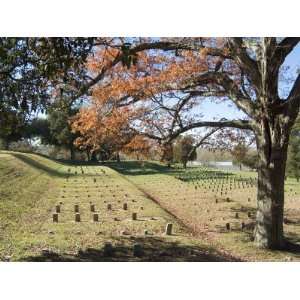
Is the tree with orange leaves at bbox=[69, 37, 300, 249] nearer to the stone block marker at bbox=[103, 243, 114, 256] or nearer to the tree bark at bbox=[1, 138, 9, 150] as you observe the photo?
the stone block marker at bbox=[103, 243, 114, 256]

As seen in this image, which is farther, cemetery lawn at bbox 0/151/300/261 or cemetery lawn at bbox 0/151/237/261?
cemetery lawn at bbox 0/151/300/261

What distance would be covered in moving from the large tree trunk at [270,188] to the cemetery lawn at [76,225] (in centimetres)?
73

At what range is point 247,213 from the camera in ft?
35.3

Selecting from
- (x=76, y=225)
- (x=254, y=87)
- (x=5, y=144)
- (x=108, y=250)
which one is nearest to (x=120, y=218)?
(x=76, y=225)

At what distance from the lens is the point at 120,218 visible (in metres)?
9.28

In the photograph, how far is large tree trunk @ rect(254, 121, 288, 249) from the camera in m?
6.66

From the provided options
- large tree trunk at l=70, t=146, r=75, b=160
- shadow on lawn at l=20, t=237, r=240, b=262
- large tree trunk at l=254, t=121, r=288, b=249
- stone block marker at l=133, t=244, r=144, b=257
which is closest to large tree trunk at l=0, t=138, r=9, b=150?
large tree trunk at l=70, t=146, r=75, b=160

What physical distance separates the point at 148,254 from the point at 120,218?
3.01 m

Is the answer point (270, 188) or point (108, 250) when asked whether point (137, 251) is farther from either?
point (270, 188)

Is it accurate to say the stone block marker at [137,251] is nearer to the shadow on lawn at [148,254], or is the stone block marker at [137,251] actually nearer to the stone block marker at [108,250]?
the shadow on lawn at [148,254]

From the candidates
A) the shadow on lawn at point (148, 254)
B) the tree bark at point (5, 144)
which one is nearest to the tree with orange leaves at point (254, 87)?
the shadow on lawn at point (148, 254)

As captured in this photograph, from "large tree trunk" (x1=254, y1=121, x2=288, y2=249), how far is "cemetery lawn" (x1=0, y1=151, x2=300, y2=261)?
9.5 inches
